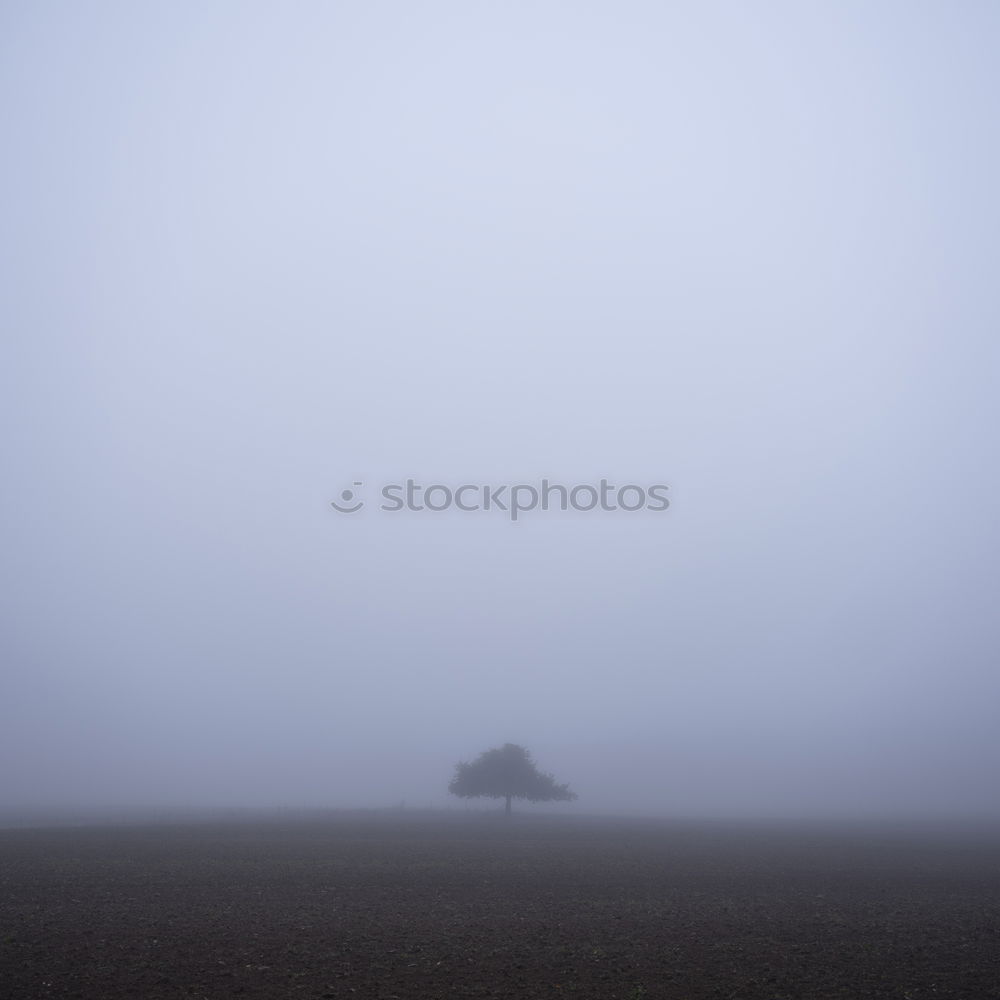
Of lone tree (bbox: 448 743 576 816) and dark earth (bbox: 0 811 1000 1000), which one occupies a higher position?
lone tree (bbox: 448 743 576 816)

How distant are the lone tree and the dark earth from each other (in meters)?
43.0

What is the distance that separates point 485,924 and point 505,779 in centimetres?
6693

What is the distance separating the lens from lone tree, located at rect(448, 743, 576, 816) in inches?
3442

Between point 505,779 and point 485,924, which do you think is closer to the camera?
point 485,924

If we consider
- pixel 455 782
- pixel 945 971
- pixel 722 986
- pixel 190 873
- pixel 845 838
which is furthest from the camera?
pixel 455 782

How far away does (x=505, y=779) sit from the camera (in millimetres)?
87750

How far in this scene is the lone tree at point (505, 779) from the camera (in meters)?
87.4

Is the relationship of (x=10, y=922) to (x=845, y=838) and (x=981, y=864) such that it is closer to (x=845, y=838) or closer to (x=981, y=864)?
(x=981, y=864)

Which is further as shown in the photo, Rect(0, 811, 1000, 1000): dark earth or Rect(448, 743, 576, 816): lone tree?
Rect(448, 743, 576, 816): lone tree

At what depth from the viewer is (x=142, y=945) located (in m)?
20.0

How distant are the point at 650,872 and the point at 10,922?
28.1 m

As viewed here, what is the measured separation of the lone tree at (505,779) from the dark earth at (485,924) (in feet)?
141

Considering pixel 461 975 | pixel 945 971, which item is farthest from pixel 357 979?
pixel 945 971

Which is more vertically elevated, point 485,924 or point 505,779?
point 505,779
